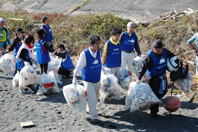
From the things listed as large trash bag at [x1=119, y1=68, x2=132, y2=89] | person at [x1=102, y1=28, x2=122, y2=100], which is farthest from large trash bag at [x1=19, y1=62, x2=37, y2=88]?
large trash bag at [x1=119, y1=68, x2=132, y2=89]

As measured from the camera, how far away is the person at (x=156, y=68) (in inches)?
191

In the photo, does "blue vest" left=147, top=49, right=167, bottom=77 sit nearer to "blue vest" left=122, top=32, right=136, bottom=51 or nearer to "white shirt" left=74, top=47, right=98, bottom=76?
"white shirt" left=74, top=47, right=98, bottom=76

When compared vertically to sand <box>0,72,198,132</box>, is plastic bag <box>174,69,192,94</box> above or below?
above

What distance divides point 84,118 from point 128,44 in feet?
8.93

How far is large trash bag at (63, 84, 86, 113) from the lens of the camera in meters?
5.07

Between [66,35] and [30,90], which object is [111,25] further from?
[30,90]

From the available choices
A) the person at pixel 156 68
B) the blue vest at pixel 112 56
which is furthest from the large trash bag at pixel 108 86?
the person at pixel 156 68

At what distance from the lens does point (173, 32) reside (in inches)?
365

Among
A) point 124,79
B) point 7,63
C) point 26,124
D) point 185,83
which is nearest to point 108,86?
point 124,79

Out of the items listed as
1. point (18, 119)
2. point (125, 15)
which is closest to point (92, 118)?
point (18, 119)

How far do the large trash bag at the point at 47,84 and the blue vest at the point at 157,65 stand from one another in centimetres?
294

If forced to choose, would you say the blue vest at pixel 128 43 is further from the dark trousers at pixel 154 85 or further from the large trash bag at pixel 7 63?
the large trash bag at pixel 7 63

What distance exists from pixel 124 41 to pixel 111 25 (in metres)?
4.29

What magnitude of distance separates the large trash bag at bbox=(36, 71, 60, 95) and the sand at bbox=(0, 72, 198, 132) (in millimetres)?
371
